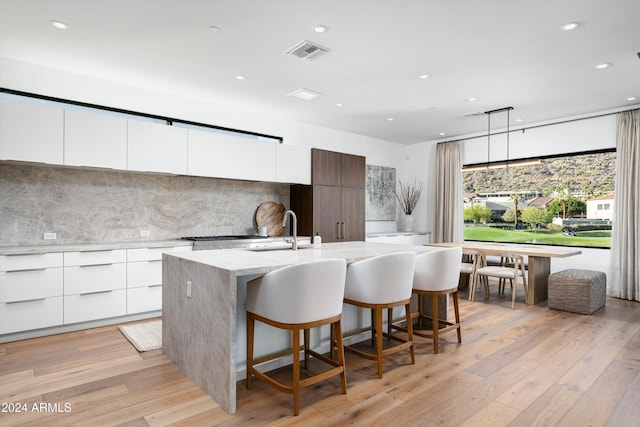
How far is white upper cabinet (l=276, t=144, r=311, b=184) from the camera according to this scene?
17.4 feet

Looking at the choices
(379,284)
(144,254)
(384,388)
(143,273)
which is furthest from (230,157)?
(384,388)

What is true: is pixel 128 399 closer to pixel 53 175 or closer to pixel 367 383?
pixel 367 383

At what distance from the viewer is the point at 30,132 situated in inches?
136

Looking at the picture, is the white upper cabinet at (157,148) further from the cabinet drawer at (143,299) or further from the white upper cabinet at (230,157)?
the cabinet drawer at (143,299)

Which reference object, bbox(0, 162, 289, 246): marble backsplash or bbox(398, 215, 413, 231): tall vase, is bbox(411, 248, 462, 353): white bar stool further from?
bbox(398, 215, 413, 231): tall vase

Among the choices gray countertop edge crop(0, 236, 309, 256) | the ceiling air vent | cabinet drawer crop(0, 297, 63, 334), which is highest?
the ceiling air vent

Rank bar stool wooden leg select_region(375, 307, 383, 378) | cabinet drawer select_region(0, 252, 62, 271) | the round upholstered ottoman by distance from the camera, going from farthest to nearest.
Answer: the round upholstered ottoman, cabinet drawer select_region(0, 252, 62, 271), bar stool wooden leg select_region(375, 307, 383, 378)

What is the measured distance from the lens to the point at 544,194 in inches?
246

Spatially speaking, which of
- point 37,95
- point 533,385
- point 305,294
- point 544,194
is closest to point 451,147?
point 544,194

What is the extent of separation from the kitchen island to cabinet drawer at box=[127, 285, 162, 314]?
1124mm

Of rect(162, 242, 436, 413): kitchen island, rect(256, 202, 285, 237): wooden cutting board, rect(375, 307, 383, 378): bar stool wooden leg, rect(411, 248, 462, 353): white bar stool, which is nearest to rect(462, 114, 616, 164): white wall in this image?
rect(256, 202, 285, 237): wooden cutting board

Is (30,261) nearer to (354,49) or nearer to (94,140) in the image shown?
(94,140)

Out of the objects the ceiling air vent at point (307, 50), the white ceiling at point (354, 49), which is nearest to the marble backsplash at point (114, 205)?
the white ceiling at point (354, 49)

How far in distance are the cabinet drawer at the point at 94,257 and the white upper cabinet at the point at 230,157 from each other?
1.22m
